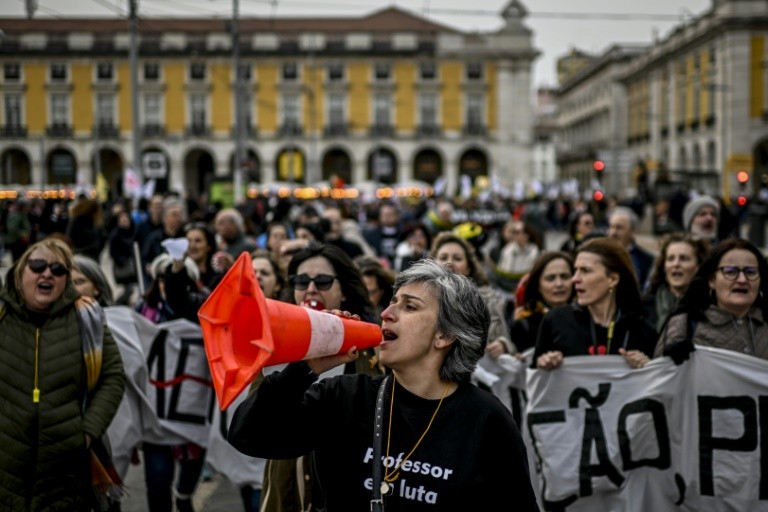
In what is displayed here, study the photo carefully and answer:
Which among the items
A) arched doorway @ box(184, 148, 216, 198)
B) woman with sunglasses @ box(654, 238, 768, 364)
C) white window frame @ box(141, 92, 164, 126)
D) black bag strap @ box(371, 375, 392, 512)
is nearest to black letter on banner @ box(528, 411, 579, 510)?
woman with sunglasses @ box(654, 238, 768, 364)

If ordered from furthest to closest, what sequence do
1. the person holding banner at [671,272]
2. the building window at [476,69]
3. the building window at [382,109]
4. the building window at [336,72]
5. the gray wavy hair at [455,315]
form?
1. the building window at [382,109]
2. the building window at [336,72]
3. the building window at [476,69]
4. the person holding banner at [671,272]
5. the gray wavy hair at [455,315]

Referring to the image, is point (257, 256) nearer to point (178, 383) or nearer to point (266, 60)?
point (178, 383)

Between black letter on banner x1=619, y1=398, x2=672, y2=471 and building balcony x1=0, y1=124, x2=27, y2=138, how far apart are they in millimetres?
61752

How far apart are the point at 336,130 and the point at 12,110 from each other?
2061 centimetres

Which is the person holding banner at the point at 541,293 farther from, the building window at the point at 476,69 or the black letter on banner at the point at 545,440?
the building window at the point at 476,69

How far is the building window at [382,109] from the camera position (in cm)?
6444

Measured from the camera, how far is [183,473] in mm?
5715

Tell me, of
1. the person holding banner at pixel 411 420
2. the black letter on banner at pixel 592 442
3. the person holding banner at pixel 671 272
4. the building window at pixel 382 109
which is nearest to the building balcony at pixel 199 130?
the building window at pixel 382 109

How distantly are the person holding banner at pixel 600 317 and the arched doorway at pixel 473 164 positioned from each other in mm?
59225

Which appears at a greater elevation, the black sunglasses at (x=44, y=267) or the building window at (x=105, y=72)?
the building window at (x=105, y=72)

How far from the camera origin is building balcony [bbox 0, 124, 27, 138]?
61062 millimetres

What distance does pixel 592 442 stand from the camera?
4.91 m

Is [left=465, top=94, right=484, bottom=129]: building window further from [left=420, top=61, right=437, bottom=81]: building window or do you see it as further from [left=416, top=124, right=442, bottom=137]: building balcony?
[left=420, top=61, right=437, bottom=81]: building window

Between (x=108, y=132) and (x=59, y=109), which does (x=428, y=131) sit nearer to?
(x=108, y=132)
